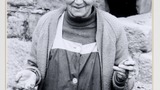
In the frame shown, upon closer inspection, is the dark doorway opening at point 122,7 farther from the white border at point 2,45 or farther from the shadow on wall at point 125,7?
the white border at point 2,45

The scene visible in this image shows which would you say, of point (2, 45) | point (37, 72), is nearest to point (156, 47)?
point (37, 72)

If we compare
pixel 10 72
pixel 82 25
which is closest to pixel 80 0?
pixel 82 25

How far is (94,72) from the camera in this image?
1.70m

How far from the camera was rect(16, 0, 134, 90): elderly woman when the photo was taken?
1.68 m

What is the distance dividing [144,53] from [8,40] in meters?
0.66

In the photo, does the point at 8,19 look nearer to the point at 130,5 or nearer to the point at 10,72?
the point at 10,72

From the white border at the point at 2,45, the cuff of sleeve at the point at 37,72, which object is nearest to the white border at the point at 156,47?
the cuff of sleeve at the point at 37,72

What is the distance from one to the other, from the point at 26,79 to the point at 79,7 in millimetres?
412

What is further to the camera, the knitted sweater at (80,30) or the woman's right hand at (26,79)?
the knitted sweater at (80,30)

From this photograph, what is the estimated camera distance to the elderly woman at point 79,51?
1.68m

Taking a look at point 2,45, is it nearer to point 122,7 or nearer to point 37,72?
point 37,72

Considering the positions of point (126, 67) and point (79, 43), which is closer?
point (126, 67)

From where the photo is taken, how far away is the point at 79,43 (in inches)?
67.7

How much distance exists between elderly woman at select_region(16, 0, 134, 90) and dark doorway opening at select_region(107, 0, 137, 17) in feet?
0.14
